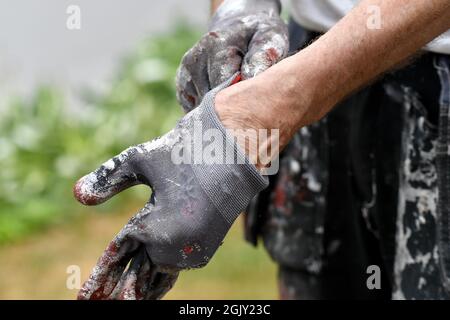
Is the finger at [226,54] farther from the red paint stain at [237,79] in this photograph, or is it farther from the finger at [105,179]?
the finger at [105,179]

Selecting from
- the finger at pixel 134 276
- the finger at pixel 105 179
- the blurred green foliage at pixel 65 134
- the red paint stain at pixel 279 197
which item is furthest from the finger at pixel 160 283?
the blurred green foliage at pixel 65 134

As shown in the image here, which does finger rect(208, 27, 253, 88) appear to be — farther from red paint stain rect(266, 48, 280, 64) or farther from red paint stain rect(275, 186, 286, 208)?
red paint stain rect(275, 186, 286, 208)

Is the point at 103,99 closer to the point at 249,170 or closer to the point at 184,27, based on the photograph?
the point at 184,27

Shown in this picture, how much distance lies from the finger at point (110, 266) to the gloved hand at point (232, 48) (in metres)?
0.37

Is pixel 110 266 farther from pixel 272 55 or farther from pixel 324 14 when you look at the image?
pixel 324 14

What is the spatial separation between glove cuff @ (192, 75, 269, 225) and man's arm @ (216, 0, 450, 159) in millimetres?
25

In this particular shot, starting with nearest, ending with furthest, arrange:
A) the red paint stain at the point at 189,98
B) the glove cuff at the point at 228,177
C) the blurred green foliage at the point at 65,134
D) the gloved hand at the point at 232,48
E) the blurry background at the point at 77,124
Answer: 1. the glove cuff at the point at 228,177
2. the gloved hand at the point at 232,48
3. the red paint stain at the point at 189,98
4. the blurry background at the point at 77,124
5. the blurred green foliage at the point at 65,134

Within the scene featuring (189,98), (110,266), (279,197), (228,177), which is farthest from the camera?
(279,197)

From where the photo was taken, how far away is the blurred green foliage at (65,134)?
3881 millimetres

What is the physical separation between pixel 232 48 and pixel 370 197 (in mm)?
519

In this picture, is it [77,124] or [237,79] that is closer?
[237,79]

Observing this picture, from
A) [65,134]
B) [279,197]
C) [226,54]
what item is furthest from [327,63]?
[65,134]

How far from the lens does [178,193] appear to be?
1444 mm

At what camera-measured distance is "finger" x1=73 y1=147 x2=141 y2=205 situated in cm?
147
